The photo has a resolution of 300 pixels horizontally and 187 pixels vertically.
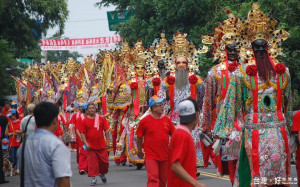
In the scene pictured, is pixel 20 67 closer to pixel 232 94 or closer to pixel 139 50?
pixel 139 50

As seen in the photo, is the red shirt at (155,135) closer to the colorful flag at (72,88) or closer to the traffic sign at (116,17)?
the colorful flag at (72,88)

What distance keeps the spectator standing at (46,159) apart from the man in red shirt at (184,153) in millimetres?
1085

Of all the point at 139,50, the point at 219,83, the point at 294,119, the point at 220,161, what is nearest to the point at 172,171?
the point at 294,119

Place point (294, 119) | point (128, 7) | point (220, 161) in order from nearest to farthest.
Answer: point (294, 119) < point (220, 161) < point (128, 7)

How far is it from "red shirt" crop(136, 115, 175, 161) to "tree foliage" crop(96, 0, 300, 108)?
Answer: 26.6ft

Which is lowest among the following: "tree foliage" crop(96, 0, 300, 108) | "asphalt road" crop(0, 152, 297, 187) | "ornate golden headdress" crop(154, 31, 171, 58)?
"asphalt road" crop(0, 152, 297, 187)

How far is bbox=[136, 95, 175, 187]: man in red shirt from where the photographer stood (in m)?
10.9

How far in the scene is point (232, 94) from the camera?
9250mm

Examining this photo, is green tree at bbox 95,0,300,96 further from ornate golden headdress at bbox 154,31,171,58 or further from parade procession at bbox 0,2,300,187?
parade procession at bbox 0,2,300,187

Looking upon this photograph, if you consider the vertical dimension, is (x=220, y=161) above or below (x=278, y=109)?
below

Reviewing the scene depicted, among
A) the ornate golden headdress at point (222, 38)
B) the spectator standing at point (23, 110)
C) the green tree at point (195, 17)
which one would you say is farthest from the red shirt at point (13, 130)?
the green tree at point (195, 17)

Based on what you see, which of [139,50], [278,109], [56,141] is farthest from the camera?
[139,50]

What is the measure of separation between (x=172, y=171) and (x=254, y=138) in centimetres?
223

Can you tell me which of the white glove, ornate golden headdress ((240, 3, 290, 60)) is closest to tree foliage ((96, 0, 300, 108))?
ornate golden headdress ((240, 3, 290, 60))
